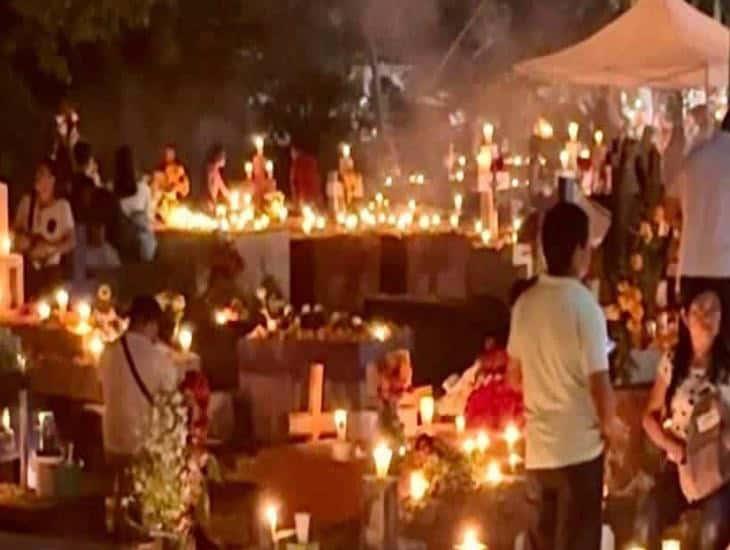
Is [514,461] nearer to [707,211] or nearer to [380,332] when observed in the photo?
[707,211]

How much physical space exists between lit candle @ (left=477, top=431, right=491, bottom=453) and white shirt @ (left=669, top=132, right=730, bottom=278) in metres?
1.22

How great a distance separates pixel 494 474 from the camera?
30.1ft

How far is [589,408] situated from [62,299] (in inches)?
257

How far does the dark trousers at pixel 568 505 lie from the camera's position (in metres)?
7.56

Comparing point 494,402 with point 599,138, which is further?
point 599,138

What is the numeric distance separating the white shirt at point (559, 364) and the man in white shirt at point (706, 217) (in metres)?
2.02

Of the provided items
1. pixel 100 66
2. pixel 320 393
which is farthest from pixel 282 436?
pixel 100 66

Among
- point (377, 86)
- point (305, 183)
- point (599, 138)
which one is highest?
point (377, 86)

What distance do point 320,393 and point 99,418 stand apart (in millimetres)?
1234

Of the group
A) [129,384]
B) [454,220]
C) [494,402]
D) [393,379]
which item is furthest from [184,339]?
[454,220]

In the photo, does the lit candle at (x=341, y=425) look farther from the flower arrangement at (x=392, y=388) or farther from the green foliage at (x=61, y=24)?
the green foliage at (x=61, y=24)

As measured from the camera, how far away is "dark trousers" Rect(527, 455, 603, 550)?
24.8ft

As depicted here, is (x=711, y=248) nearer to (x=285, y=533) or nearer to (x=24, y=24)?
(x=285, y=533)

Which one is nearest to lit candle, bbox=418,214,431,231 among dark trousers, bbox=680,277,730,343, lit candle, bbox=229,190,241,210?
lit candle, bbox=229,190,241,210
